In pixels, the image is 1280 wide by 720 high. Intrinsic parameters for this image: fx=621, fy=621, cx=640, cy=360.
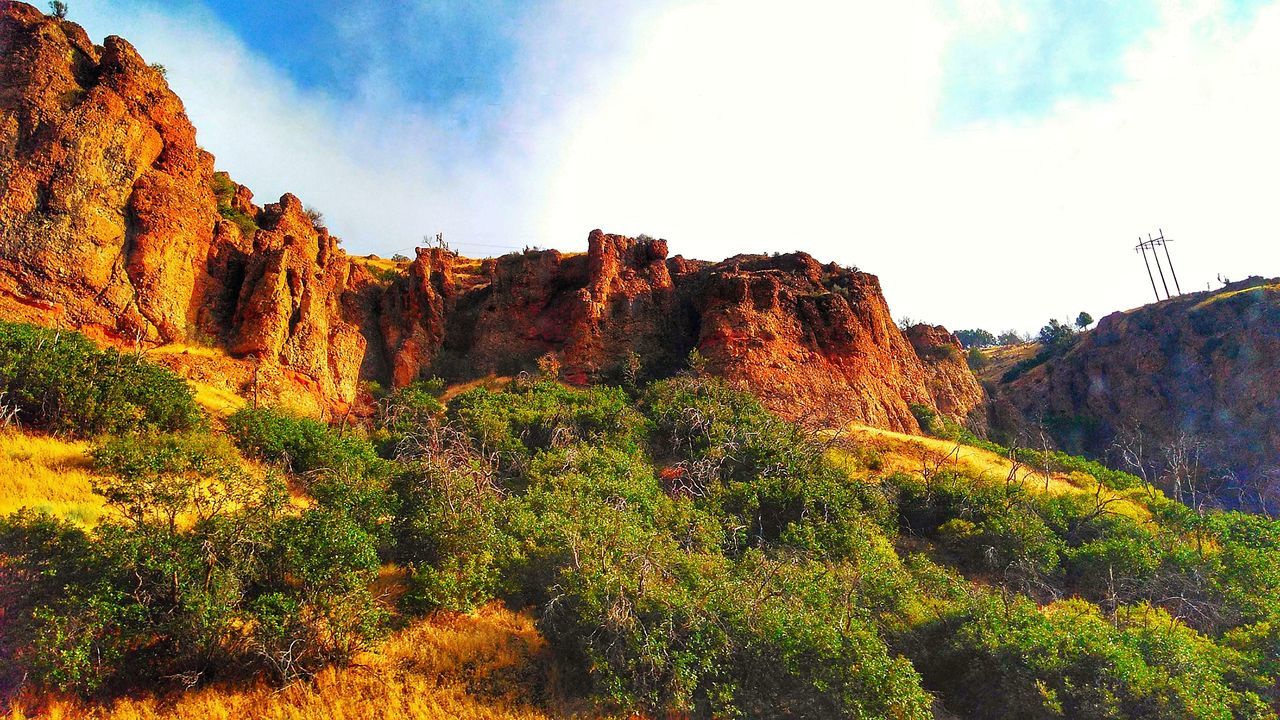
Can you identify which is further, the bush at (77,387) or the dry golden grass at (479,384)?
the dry golden grass at (479,384)

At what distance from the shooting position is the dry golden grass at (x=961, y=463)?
20672mm

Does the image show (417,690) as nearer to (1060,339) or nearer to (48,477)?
(48,477)

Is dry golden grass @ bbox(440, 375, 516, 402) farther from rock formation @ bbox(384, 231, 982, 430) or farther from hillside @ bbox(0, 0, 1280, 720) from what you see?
rock formation @ bbox(384, 231, 982, 430)

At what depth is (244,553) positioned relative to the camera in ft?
32.0

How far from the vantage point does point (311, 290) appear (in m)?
22.5

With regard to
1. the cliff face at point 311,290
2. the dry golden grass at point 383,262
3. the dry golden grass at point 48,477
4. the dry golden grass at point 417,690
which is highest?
the dry golden grass at point 383,262

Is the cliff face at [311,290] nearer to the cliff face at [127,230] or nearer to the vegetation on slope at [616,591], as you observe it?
the cliff face at [127,230]

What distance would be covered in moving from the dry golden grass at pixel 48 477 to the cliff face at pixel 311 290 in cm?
383

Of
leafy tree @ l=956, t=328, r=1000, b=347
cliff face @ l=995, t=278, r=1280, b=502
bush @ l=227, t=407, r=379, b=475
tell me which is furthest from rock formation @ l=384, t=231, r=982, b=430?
leafy tree @ l=956, t=328, r=1000, b=347

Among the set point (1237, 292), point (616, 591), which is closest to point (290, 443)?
point (616, 591)

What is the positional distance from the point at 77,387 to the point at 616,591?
41.1 ft

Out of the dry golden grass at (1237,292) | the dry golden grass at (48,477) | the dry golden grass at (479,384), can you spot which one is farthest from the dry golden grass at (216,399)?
the dry golden grass at (1237,292)

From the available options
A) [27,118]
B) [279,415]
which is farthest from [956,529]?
[27,118]

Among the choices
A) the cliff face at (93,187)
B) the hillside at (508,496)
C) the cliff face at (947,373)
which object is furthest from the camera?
the cliff face at (947,373)
